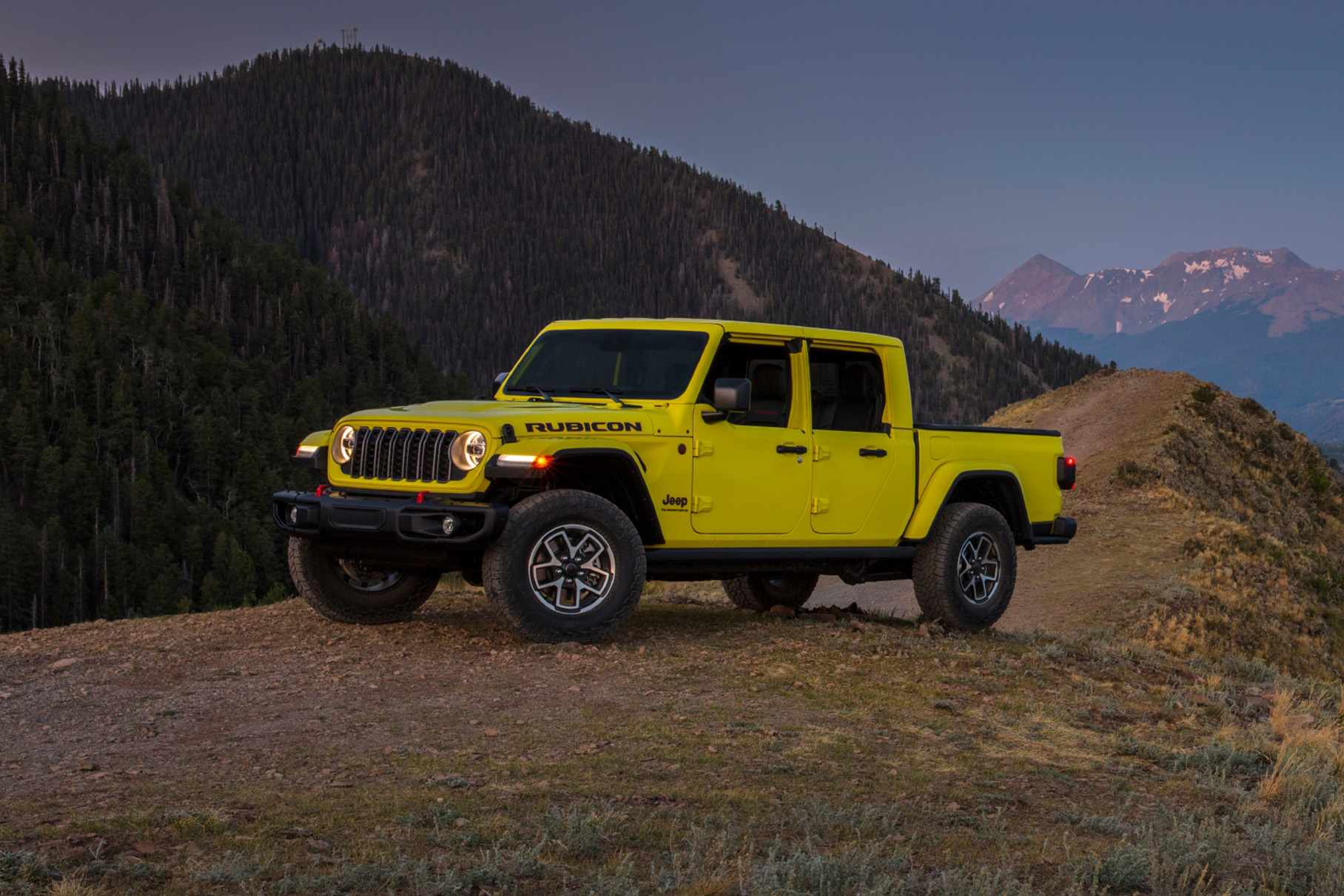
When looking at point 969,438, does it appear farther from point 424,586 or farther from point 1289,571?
point 1289,571

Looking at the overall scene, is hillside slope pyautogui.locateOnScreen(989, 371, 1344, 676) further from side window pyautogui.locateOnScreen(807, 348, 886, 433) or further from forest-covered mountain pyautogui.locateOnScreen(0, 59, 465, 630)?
forest-covered mountain pyautogui.locateOnScreen(0, 59, 465, 630)

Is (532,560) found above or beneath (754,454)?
beneath

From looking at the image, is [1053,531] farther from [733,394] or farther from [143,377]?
[143,377]

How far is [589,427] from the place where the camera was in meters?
8.28

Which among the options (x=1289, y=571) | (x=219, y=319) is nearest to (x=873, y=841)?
(x=1289, y=571)

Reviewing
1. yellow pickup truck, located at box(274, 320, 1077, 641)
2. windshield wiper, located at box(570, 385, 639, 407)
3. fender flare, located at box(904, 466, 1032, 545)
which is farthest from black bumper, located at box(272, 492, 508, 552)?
fender flare, located at box(904, 466, 1032, 545)

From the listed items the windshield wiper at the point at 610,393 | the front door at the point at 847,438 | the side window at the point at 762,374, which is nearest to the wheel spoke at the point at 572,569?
the windshield wiper at the point at 610,393

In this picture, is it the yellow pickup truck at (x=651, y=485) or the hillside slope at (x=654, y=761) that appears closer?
the hillside slope at (x=654, y=761)

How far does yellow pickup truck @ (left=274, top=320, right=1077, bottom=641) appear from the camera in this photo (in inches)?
320

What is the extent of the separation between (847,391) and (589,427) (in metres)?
2.66

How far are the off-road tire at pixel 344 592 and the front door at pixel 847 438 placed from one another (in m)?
3.08

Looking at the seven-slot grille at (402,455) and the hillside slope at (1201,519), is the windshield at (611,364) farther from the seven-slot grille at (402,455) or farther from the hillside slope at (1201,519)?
the hillside slope at (1201,519)

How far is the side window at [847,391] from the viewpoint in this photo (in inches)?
390

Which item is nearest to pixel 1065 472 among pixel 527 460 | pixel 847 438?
pixel 847 438
